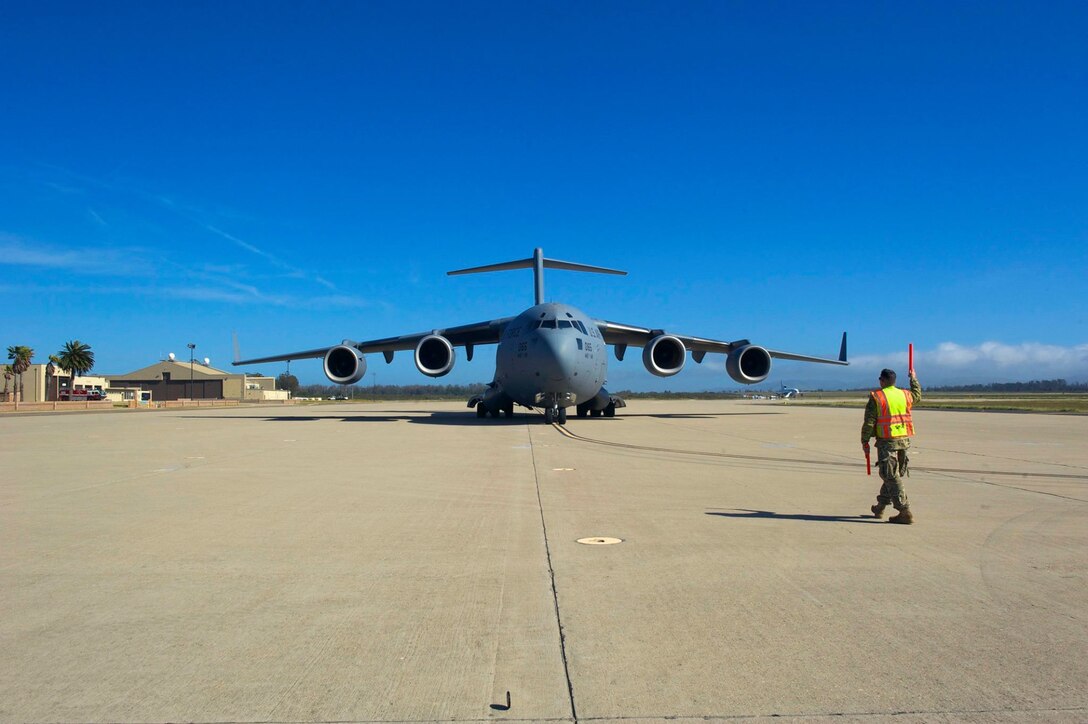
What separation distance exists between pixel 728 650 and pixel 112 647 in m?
3.02

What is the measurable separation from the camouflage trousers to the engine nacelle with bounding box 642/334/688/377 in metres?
18.4

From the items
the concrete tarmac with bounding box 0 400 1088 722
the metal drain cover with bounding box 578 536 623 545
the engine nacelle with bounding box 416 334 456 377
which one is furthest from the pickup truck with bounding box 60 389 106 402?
the metal drain cover with bounding box 578 536 623 545

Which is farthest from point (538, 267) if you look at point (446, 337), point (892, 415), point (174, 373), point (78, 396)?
point (174, 373)

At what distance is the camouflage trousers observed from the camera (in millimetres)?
7164

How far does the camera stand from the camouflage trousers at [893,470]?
7.16m

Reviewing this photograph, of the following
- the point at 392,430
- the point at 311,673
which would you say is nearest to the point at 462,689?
the point at 311,673

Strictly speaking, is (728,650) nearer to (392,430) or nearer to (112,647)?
(112,647)

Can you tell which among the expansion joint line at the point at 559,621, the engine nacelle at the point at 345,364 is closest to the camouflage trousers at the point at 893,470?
the expansion joint line at the point at 559,621

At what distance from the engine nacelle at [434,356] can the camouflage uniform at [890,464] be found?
19120mm

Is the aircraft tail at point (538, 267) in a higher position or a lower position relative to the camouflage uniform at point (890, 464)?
higher

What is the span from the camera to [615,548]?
5.96 meters

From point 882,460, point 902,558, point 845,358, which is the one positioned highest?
point 845,358

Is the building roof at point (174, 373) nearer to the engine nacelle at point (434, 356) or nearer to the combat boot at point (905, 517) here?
the engine nacelle at point (434, 356)

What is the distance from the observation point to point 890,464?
7258 millimetres
